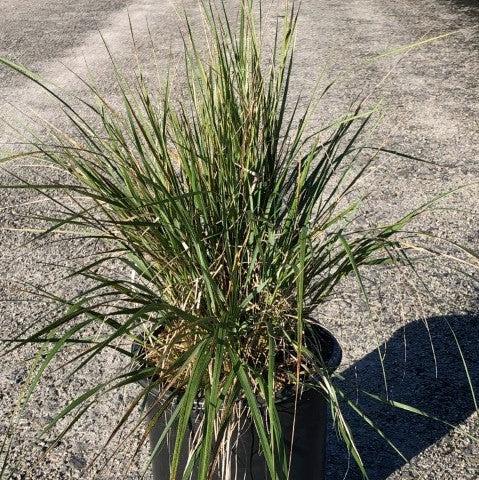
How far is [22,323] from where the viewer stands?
3092mm

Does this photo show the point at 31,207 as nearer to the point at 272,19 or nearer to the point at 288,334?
the point at 288,334

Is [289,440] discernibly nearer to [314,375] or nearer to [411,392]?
[314,375]

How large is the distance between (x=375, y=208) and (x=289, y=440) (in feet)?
6.96

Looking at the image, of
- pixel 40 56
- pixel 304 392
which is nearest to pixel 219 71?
pixel 304 392

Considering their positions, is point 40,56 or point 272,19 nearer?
point 40,56

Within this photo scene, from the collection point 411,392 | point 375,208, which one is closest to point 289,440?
point 411,392

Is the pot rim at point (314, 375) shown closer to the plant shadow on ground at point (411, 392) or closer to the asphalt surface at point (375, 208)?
the asphalt surface at point (375, 208)

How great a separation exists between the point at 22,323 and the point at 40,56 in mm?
3772

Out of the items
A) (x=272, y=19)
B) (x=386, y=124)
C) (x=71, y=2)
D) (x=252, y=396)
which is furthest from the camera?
(x=71, y=2)

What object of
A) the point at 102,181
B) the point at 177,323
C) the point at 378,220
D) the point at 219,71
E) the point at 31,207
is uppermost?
the point at 219,71

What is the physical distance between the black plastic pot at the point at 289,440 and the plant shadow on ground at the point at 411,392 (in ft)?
1.21

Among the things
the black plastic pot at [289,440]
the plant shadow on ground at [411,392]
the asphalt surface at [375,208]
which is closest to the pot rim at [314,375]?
the black plastic pot at [289,440]

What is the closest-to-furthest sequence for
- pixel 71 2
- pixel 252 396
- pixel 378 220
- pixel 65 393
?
pixel 252 396, pixel 65 393, pixel 378 220, pixel 71 2

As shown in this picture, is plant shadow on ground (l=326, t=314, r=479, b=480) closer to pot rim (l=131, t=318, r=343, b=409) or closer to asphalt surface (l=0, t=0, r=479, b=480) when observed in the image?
asphalt surface (l=0, t=0, r=479, b=480)
